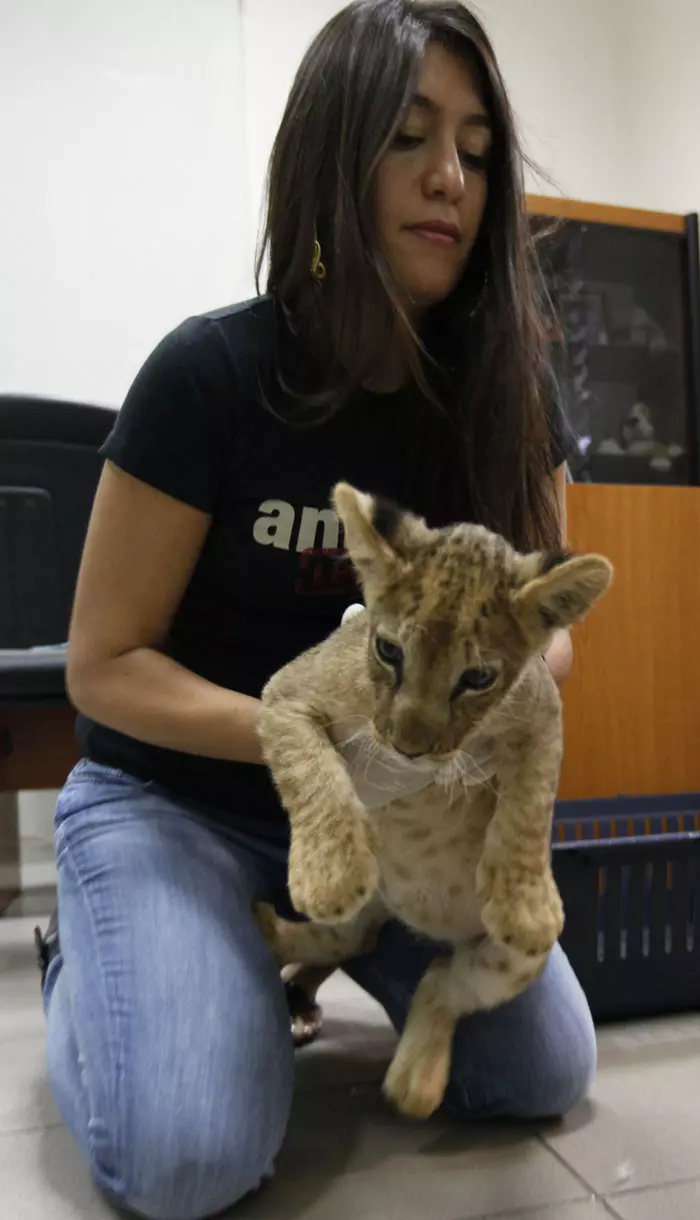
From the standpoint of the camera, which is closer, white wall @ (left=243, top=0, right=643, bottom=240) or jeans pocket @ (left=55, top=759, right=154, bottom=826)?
jeans pocket @ (left=55, top=759, right=154, bottom=826)

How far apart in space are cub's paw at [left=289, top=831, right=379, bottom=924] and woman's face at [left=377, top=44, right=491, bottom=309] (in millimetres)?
743

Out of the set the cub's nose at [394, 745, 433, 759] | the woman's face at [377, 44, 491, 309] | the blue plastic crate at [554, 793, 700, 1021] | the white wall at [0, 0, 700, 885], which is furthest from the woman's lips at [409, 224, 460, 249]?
the white wall at [0, 0, 700, 885]

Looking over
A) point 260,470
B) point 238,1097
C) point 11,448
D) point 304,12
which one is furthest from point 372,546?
point 304,12

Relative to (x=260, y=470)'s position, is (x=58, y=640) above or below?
below

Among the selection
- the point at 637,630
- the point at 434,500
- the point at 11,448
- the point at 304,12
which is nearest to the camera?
the point at 434,500

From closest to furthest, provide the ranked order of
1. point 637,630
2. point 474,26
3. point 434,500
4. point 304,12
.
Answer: point 474,26
point 434,500
point 637,630
point 304,12

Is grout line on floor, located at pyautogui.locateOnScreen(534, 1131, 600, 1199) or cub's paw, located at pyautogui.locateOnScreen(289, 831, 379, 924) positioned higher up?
cub's paw, located at pyautogui.locateOnScreen(289, 831, 379, 924)

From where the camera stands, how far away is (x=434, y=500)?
140 cm

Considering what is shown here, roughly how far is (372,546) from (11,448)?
1.78 meters

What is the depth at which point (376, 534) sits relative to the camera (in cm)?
96

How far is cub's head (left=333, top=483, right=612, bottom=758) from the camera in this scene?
888 mm

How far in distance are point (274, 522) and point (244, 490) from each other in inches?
2.3

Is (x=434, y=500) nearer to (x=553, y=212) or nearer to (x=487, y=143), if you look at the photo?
(x=487, y=143)

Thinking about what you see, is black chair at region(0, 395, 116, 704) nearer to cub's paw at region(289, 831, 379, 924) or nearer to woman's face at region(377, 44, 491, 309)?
woman's face at region(377, 44, 491, 309)
